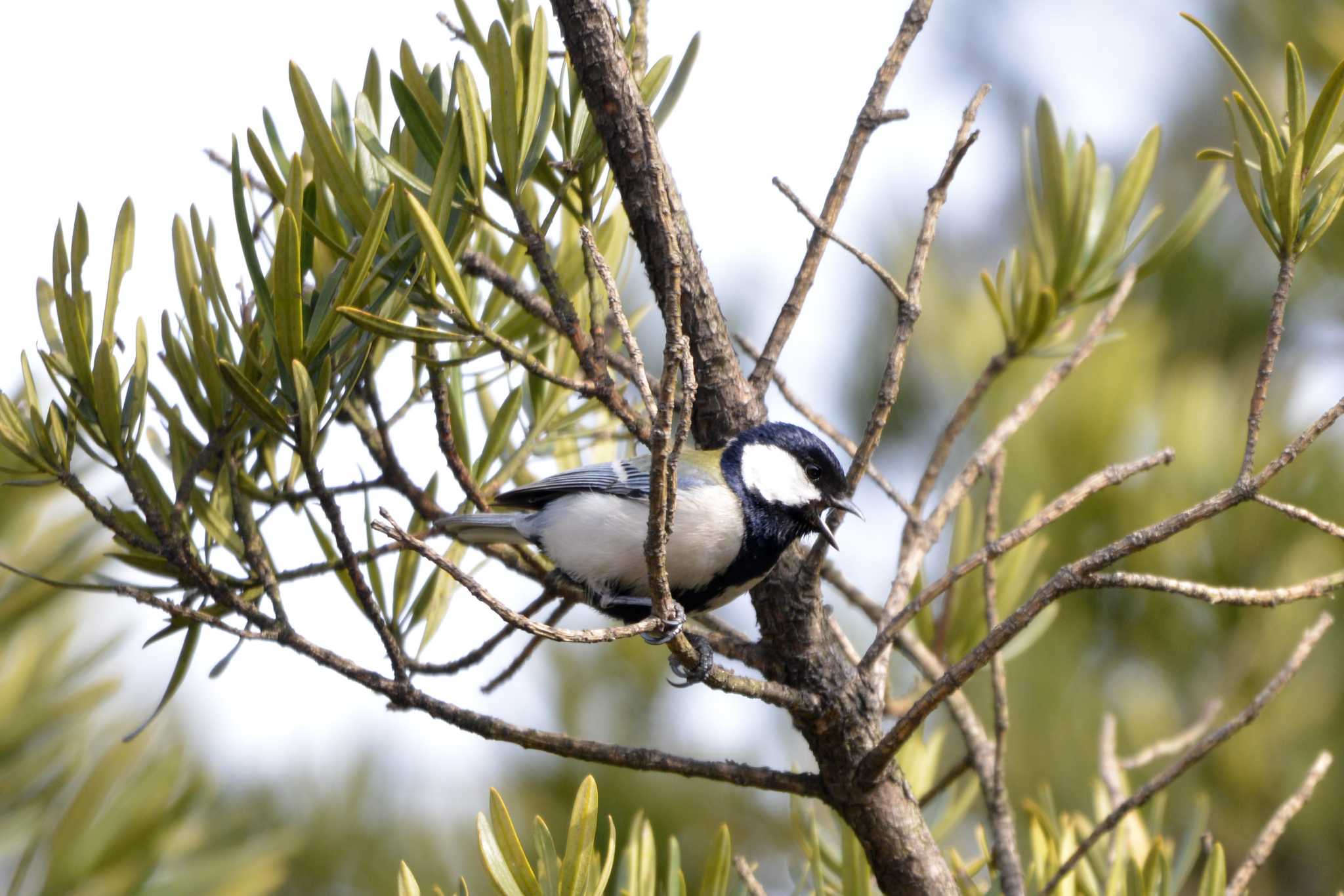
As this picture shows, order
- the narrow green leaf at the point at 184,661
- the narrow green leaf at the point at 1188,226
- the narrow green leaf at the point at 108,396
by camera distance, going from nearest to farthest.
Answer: the narrow green leaf at the point at 108,396, the narrow green leaf at the point at 184,661, the narrow green leaf at the point at 1188,226

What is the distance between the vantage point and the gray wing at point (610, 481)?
1.42 m

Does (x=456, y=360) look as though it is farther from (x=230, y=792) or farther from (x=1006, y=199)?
(x=1006, y=199)

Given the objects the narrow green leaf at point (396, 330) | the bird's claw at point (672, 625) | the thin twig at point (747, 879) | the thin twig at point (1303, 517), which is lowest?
the thin twig at point (747, 879)

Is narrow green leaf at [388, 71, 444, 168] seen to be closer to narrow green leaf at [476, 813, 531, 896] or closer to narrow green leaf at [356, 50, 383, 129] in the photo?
narrow green leaf at [356, 50, 383, 129]

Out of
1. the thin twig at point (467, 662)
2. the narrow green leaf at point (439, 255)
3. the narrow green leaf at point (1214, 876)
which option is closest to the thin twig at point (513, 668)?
the thin twig at point (467, 662)

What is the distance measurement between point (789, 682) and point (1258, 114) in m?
0.60

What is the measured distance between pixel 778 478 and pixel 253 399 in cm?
81

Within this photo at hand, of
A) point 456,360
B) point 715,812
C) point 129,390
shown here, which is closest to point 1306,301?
point 715,812

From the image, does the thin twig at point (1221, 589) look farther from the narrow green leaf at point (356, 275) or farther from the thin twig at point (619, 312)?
the narrow green leaf at point (356, 275)

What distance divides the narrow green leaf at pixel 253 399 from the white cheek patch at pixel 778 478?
2.06 ft

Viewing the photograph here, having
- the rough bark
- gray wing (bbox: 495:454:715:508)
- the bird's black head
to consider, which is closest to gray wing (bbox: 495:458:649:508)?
gray wing (bbox: 495:454:715:508)

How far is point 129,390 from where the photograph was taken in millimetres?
902

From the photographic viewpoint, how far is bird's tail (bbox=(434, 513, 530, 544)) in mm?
1149

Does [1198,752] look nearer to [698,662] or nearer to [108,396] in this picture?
[698,662]
